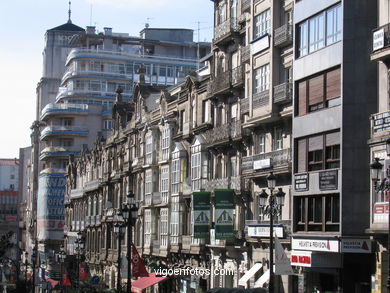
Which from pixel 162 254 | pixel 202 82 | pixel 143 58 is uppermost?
pixel 143 58

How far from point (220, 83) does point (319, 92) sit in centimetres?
1634

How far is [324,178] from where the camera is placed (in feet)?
129

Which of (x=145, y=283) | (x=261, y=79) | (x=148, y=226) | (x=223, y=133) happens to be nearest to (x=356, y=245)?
(x=261, y=79)

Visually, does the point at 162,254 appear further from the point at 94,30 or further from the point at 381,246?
the point at 94,30

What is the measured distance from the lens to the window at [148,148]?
239 ft

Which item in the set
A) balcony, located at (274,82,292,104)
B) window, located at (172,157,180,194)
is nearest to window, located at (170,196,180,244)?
window, located at (172,157,180,194)

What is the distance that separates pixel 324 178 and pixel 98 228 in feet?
192

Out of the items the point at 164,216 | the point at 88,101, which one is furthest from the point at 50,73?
the point at 164,216

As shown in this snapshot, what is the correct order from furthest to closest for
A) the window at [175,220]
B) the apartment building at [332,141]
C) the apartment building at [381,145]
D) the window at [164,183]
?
the window at [164,183], the window at [175,220], the apartment building at [332,141], the apartment building at [381,145]

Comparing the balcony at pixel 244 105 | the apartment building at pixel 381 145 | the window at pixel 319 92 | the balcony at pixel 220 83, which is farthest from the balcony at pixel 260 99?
the apartment building at pixel 381 145

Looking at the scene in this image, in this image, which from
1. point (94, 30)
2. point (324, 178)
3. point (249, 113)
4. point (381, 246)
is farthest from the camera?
point (94, 30)

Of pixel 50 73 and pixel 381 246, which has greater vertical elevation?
pixel 50 73

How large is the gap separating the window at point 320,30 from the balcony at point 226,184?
12.1 meters

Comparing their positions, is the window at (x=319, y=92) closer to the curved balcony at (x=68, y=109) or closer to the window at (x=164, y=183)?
the window at (x=164, y=183)
